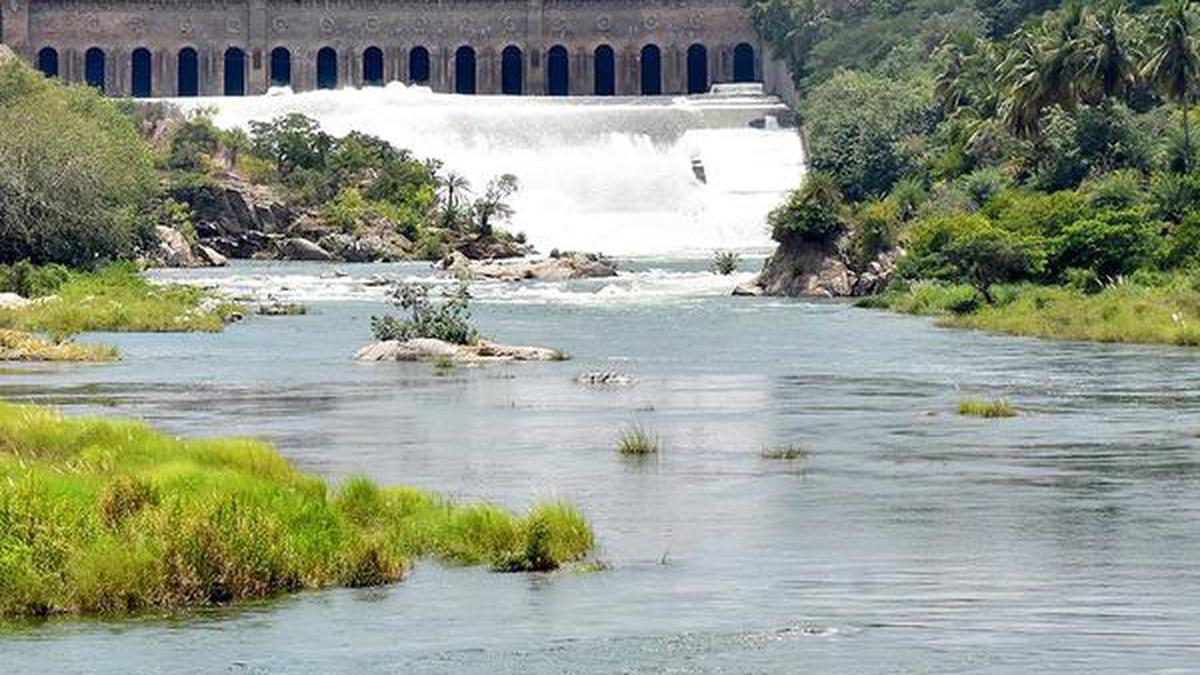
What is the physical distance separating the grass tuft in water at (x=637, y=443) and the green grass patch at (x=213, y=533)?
1044cm

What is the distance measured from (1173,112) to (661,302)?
23.5 metres

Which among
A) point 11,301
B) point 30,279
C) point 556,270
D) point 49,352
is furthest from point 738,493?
point 556,270

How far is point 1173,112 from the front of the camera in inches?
4449

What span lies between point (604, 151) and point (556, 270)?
54295mm

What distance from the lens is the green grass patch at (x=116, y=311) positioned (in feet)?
276

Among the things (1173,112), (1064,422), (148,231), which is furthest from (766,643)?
(148,231)

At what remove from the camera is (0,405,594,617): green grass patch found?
110 ft

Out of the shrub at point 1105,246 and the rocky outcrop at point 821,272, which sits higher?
the shrub at point 1105,246

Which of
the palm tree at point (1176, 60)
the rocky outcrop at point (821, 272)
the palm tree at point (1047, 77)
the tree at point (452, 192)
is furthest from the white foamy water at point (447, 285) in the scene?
the palm tree at point (1176, 60)

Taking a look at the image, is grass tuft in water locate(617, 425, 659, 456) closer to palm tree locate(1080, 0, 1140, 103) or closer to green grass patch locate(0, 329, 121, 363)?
green grass patch locate(0, 329, 121, 363)

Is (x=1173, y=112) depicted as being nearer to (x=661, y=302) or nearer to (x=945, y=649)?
(x=661, y=302)

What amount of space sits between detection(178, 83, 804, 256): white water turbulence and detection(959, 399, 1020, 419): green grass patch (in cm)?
9472

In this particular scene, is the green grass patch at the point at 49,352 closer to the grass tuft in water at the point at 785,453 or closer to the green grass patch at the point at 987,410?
the green grass patch at the point at 987,410

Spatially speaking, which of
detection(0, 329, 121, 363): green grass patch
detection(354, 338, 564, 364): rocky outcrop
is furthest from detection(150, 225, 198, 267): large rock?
detection(354, 338, 564, 364): rocky outcrop
